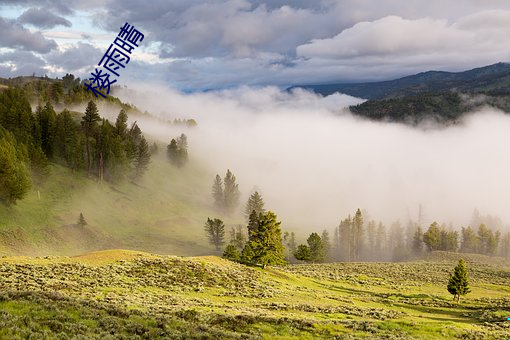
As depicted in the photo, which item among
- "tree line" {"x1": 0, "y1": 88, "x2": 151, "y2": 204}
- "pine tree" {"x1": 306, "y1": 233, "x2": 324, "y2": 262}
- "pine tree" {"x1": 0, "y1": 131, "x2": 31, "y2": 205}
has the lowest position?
"pine tree" {"x1": 306, "y1": 233, "x2": 324, "y2": 262}

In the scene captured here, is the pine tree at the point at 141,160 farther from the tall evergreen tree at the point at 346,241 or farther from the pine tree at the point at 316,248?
the tall evergreen tree at the point at 346,241

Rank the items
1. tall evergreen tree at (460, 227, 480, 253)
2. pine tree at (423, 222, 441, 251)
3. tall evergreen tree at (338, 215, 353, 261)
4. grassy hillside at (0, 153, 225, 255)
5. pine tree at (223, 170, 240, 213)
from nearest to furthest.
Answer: grassy hillside at (0, 153, 225, 255), tall evergreen tree at (338, 215, 353, 261), pine tree at (423, 222, 441, 251), pine tree at (223, 170, 240, 213), tall evergreen tree at (460, 227, 480, 253)

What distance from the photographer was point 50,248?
3536 inches

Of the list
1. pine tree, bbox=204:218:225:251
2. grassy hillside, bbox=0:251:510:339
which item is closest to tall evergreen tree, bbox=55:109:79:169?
pine tree, bbox=204:218:225:251

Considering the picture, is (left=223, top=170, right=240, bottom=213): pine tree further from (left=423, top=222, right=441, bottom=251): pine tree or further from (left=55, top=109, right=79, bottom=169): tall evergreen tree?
(left=423, top=222, right=441, bottom=251): pine tree

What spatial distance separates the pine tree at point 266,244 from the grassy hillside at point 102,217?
47.9 m

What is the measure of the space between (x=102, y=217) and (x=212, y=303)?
91487 mm

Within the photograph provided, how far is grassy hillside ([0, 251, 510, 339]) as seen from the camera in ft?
78.5

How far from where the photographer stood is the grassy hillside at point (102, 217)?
91812 mm

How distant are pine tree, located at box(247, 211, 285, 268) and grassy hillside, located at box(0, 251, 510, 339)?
2.92 metres

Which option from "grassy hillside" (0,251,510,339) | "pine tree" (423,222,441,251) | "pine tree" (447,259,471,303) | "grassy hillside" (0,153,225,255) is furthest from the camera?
"pine tree" (423,222,441,251)

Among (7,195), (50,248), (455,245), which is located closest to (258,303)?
(50,248)

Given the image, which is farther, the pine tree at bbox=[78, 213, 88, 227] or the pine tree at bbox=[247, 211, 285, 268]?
Result: the pine tree at bbox=[78, 213, 88, 227]

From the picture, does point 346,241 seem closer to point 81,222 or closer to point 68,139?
point 81,222
